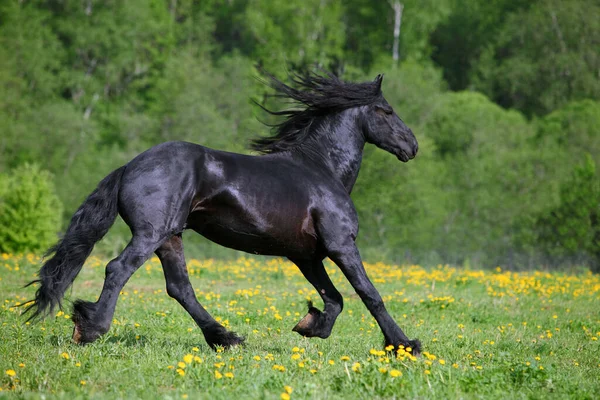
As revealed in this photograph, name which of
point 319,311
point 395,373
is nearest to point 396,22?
point 319,311

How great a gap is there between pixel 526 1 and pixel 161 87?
107 ft

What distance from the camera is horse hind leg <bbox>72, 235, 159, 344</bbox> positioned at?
6934 mm

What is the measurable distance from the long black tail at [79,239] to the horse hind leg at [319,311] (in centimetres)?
194

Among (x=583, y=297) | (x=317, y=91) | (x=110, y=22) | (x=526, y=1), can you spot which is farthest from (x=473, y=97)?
(x=317, y=91)

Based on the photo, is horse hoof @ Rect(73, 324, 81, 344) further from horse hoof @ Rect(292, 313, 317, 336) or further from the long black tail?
horse hoof @ Rect(292, 313, 317, 336)

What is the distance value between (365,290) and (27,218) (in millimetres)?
22007

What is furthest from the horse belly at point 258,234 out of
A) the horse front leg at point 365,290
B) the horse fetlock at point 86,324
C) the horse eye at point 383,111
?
the horse eye at point 383,111

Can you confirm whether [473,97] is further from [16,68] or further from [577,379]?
[577,379]

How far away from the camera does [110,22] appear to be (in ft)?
177

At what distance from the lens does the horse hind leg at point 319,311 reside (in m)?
7.69

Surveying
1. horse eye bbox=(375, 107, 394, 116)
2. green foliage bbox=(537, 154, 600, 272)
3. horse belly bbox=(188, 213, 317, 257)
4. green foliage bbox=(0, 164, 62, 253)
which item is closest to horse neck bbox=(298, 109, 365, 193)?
horse eye bbox=(375, 107, 394, 116)

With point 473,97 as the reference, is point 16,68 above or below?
below

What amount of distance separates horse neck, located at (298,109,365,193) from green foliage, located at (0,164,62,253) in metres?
20.4

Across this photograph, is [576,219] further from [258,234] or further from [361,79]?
[258,234]
